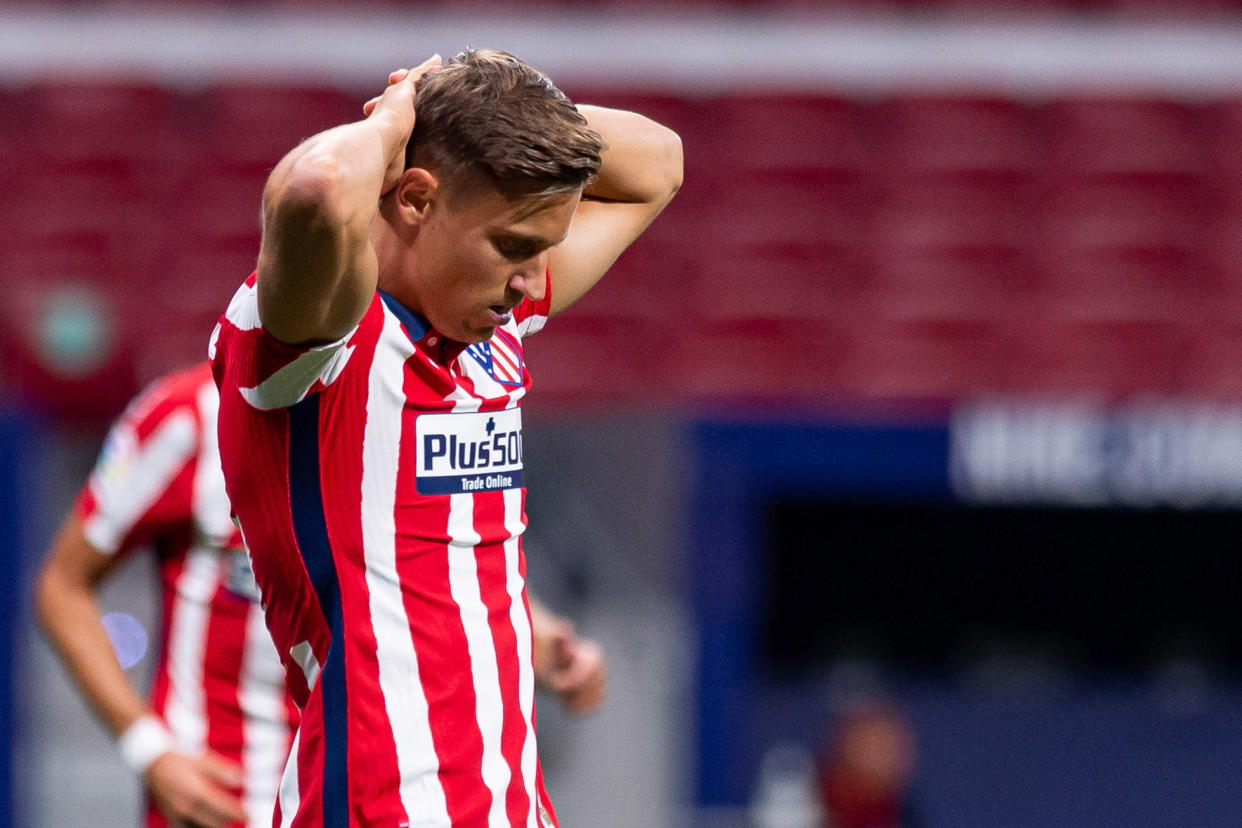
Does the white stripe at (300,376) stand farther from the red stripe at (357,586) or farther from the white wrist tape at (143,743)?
the white wrist tape at (143,743)

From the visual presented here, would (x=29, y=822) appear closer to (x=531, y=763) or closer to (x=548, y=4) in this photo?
(x=531, y=763)

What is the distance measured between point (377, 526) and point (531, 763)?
1.13 ft

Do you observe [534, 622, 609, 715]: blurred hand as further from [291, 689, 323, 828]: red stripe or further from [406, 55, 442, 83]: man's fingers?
[406, 55, 442, 83]: man's fingers

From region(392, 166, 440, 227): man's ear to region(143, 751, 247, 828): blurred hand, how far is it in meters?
1.20

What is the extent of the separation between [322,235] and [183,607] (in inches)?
57.1

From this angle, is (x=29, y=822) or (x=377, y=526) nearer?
(x=377, y=526)

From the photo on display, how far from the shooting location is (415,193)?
175cm

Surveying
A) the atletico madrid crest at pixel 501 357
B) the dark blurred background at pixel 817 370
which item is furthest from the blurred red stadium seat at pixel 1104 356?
the atletico madrid crest at pixel 501 357

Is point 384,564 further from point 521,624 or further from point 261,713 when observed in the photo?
point 261,713

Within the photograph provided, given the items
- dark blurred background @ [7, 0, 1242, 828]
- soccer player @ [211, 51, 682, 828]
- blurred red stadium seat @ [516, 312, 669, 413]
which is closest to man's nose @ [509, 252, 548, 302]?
soccer player @ [211, 51, 682, 828]

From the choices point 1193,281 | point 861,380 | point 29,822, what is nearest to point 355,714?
point 29,822

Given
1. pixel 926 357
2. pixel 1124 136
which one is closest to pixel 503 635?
pixel 926 357

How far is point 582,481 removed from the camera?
5.37 meters

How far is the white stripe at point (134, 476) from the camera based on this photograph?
113 inches
